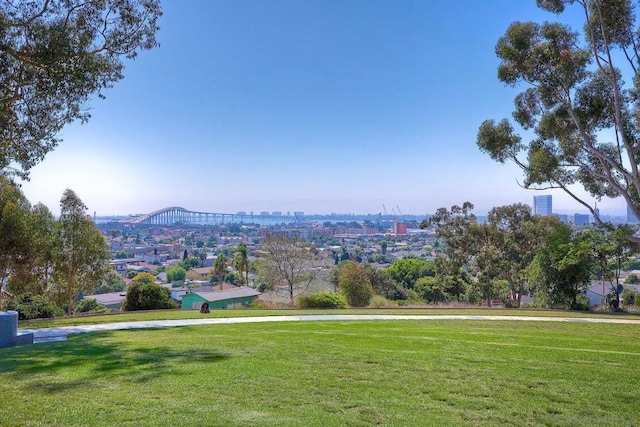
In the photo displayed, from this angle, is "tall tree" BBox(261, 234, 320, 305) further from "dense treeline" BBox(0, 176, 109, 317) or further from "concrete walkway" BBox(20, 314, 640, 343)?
"concrete walkway" BBox(20, 314, 640, 343)

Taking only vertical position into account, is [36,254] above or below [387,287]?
above

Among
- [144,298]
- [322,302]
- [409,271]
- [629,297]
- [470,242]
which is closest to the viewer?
[144,298]

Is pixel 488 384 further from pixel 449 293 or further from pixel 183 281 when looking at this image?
pixel 183 281

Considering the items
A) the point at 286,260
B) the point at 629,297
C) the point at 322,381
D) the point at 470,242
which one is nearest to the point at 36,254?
the point at 286,260

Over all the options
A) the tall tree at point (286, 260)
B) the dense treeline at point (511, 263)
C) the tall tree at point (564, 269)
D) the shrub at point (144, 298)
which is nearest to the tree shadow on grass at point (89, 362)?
the shrub at point (144, 298)

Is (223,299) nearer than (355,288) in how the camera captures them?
No

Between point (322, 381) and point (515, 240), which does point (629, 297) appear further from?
point (322, 381)

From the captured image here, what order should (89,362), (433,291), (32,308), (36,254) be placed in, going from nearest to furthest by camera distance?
(89,362)
(32,308)
(36,254)
(433,291)

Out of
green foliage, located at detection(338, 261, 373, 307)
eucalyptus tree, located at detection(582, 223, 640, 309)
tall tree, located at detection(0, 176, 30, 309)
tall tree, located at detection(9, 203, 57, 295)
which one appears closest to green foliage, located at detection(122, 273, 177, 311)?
tall tree, located at detection(9, 203, 57, 295)
